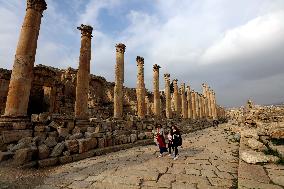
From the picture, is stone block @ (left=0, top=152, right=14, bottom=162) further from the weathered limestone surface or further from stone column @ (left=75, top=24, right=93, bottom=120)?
stone column @ (left=75, top=24, right=93, bottom=120)

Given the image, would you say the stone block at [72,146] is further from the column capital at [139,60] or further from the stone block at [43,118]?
the column capital at [139,60]

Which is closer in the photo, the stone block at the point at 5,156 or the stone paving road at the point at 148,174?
the stone paving road at the point at 148,174

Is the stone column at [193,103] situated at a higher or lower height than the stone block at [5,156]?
higher

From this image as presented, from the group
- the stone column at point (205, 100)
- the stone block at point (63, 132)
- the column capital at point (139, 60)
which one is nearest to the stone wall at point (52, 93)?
the column capital at point (139, 60)

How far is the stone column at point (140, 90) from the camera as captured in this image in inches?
799

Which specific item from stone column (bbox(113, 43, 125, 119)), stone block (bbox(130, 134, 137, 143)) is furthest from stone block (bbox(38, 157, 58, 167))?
stone column (bbox(113, 43, 125, 119))

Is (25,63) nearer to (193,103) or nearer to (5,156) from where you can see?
(5,156)

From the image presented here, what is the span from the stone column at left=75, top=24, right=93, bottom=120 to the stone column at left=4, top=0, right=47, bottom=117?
3.05 meters

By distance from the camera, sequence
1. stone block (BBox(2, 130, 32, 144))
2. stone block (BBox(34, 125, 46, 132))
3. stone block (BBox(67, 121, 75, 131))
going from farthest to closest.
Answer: stone block (BBox(67, 121, 75, 131)) → stone block (BBox(34, 125, 46, 132)) → stone block (BBox(2, 130, 32, 144))

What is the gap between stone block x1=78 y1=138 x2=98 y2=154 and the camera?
924cm

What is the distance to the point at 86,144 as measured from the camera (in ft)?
31.3

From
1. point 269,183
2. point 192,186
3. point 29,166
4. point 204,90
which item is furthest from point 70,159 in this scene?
point 204,90

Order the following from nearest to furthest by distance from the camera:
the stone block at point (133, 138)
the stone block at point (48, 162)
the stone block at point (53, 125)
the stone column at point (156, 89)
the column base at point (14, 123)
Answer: the stone block at point (48, 162) < the column base at point (14, 123) < the stone block at point (53, 125) < the stone block at point (133, 138) < the stone column at point (156, 89)

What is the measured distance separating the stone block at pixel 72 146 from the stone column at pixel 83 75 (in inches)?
153
